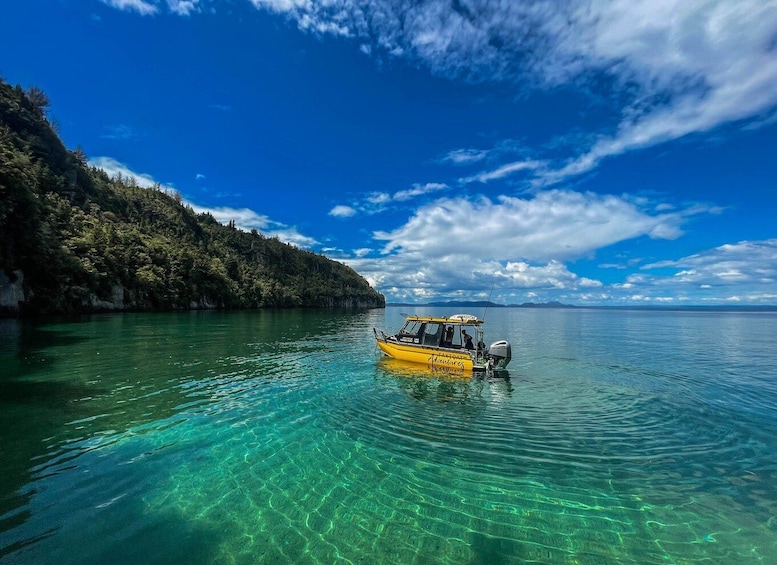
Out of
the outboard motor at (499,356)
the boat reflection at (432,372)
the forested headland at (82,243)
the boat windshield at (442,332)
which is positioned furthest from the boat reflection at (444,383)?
the forested headland at (82,243)

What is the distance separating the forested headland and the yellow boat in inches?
2356

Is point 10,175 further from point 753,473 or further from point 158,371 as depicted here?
point 753,473

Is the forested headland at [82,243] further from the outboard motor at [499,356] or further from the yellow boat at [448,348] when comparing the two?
the outboard motor at [499,356]

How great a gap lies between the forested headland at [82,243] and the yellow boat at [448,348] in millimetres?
59830

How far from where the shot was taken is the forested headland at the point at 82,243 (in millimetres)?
52853

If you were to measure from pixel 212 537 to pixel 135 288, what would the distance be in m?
99.7

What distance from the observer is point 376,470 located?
9.03m

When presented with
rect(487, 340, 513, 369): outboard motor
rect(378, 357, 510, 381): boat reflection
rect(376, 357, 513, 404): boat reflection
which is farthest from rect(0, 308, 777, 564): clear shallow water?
rect(487, 340, 513, 369): outboard motor

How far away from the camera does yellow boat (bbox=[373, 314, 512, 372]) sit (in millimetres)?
21969

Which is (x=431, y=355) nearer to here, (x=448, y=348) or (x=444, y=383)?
(x=448, y=348)

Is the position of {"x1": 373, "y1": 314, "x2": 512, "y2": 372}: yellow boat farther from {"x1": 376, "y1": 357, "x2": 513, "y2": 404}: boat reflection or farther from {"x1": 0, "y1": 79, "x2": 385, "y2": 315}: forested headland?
{"x1": 0, "y1": 79, "x2": 385, "y2": 315}: forested headland

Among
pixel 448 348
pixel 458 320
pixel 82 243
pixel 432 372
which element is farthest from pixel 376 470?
pixel 82 243

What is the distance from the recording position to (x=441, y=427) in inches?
491

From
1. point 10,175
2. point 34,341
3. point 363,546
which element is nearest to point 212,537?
point 363,546
